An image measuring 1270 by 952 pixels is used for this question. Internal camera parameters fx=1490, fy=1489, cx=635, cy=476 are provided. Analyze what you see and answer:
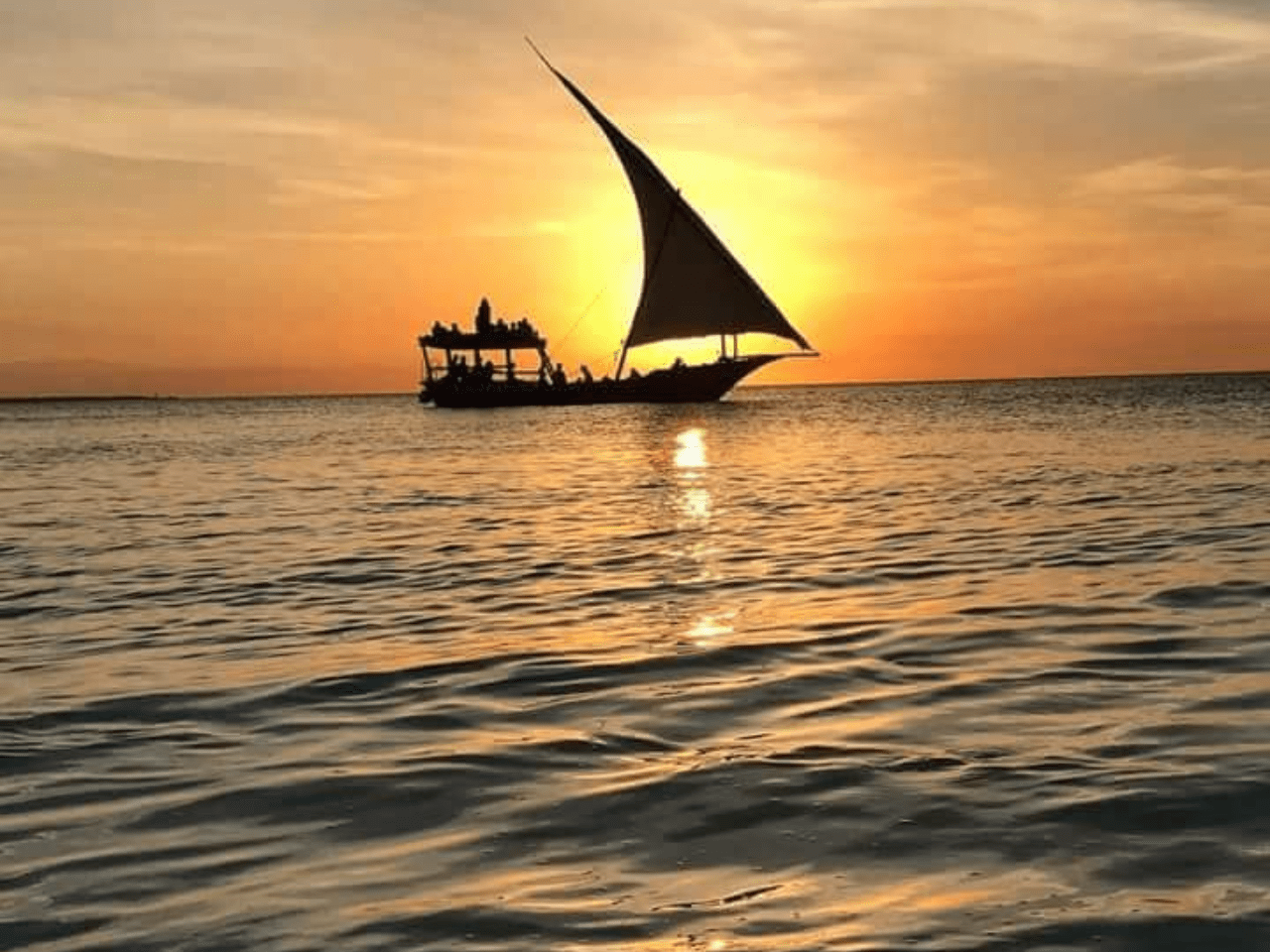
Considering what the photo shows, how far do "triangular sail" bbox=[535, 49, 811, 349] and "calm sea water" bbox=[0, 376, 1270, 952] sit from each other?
63886 mm

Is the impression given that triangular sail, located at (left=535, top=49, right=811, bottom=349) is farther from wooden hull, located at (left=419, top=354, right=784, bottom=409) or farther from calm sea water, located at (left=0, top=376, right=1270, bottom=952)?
calm sea water, located at (left=0, top=376, right=1270, bottom=952)

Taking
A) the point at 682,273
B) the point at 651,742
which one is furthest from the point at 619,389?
the point at 651,742

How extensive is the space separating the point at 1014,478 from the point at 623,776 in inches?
958

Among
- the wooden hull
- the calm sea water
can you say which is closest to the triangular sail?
the wooden hull

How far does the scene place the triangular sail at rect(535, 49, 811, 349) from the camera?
82438 millimetres

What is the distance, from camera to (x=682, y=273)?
83.8 metres

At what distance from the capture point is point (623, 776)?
258 inches

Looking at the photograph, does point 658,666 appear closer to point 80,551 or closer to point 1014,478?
point 80,551

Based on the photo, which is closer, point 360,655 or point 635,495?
point 360,655

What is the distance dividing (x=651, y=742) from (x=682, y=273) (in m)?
77.6

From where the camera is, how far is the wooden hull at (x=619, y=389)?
9656 cm

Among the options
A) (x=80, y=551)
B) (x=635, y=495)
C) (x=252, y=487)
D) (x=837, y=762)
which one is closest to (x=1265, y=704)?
(x=837, y=762)

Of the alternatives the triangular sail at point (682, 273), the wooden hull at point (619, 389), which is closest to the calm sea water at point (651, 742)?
the triangular sail at point (682, 273)

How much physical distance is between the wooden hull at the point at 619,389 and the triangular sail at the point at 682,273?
28.8 feet
